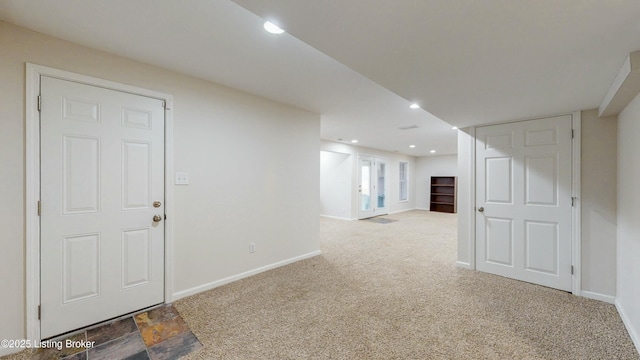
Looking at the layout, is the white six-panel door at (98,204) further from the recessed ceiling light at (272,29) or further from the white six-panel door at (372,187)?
the white six-panel door at (372,187)

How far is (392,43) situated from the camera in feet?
4.80

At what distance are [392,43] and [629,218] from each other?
264 cm

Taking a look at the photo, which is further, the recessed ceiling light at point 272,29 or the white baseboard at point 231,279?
the white baseboard at point 231,279

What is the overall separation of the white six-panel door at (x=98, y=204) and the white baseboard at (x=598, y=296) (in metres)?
4.42

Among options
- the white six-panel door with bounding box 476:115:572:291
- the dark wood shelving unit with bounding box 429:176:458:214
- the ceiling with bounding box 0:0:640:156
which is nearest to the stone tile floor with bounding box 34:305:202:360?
the ceiling with bounding box 0:0:640:156

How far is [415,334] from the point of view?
203 centimetres

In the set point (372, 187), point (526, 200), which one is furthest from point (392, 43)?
point (372, 187)

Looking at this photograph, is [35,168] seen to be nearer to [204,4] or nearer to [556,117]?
[204,4]

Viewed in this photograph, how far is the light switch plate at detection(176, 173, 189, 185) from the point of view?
260 centimetres

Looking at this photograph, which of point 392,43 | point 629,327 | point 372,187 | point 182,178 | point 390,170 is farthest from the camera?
point 390,170

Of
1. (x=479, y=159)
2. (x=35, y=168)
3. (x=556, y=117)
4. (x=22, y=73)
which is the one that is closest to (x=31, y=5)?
(x=22, y=73)

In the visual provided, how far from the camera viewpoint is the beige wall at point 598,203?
8.50 feet

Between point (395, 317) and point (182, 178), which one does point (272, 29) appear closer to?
point (182, 178)

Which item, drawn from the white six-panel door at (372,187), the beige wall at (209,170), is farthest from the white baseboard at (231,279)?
the white six-panel door at (372,187)
